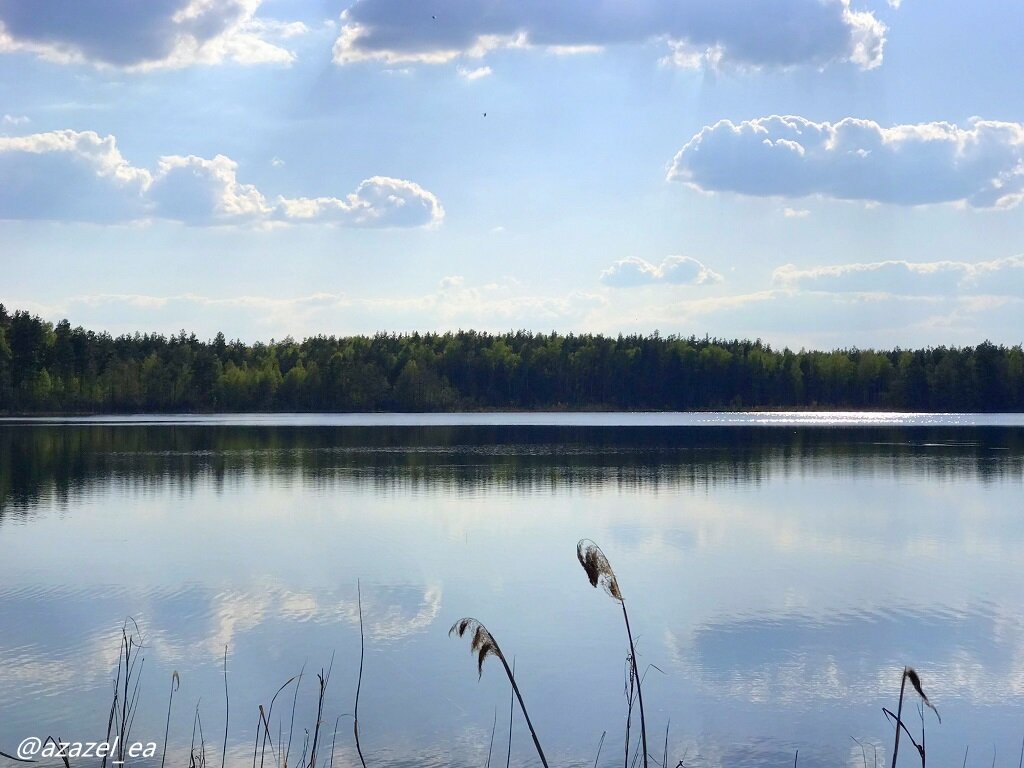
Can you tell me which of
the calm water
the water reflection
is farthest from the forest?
the calm water

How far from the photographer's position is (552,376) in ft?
522

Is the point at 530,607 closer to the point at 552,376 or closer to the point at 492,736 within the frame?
the point at 492,736

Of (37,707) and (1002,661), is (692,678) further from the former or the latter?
(37,707)

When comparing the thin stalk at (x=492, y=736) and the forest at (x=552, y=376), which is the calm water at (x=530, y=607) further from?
the forest at (x=552, y=376)

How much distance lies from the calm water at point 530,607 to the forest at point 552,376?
345 ft

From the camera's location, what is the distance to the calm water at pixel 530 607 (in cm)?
1117

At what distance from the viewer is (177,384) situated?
13188 centimetres

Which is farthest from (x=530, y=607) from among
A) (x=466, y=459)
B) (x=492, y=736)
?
(x=466, y=459)

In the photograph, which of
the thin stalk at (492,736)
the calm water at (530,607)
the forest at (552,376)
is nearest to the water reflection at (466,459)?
the calm water at (530,607)

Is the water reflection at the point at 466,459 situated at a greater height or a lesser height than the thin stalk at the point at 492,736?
greater

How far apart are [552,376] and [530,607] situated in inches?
5620

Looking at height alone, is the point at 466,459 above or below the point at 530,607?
above

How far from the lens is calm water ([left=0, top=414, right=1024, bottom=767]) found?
11.2 meters

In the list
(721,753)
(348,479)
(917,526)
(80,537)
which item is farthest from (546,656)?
(348,479)
